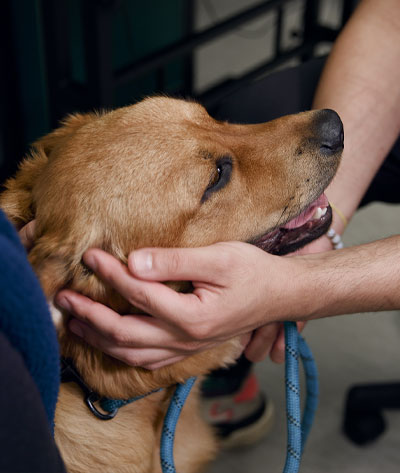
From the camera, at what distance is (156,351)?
1004 mm

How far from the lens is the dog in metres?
1.00

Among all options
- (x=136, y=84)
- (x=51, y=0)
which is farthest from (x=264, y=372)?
(x=136, y=84)

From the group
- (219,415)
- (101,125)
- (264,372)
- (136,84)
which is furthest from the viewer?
(136,84)

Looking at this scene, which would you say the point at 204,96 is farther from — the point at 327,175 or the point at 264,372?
the point at 327,175

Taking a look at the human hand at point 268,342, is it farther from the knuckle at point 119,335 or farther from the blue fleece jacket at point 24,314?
the blue fleece jacket at point 24,314

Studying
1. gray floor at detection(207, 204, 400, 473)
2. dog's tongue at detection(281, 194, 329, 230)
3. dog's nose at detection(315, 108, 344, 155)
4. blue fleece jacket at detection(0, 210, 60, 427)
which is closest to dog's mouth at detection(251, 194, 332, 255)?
dog's tongue at detection(281, 194, 329, 230)

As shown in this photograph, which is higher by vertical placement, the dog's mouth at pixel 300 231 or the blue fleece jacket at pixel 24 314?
the blue fleece jacket at pixel 24 314

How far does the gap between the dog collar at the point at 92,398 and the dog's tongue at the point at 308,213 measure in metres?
0.46

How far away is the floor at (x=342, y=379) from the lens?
1.69 meters

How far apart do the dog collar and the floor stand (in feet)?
1.44

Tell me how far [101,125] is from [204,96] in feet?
5.92

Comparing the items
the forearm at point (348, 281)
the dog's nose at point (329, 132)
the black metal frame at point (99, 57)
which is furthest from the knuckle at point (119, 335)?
the black metal frame at point (99, 57)

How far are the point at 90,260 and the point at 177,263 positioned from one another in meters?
0.15

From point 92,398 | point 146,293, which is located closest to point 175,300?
point 146,293
